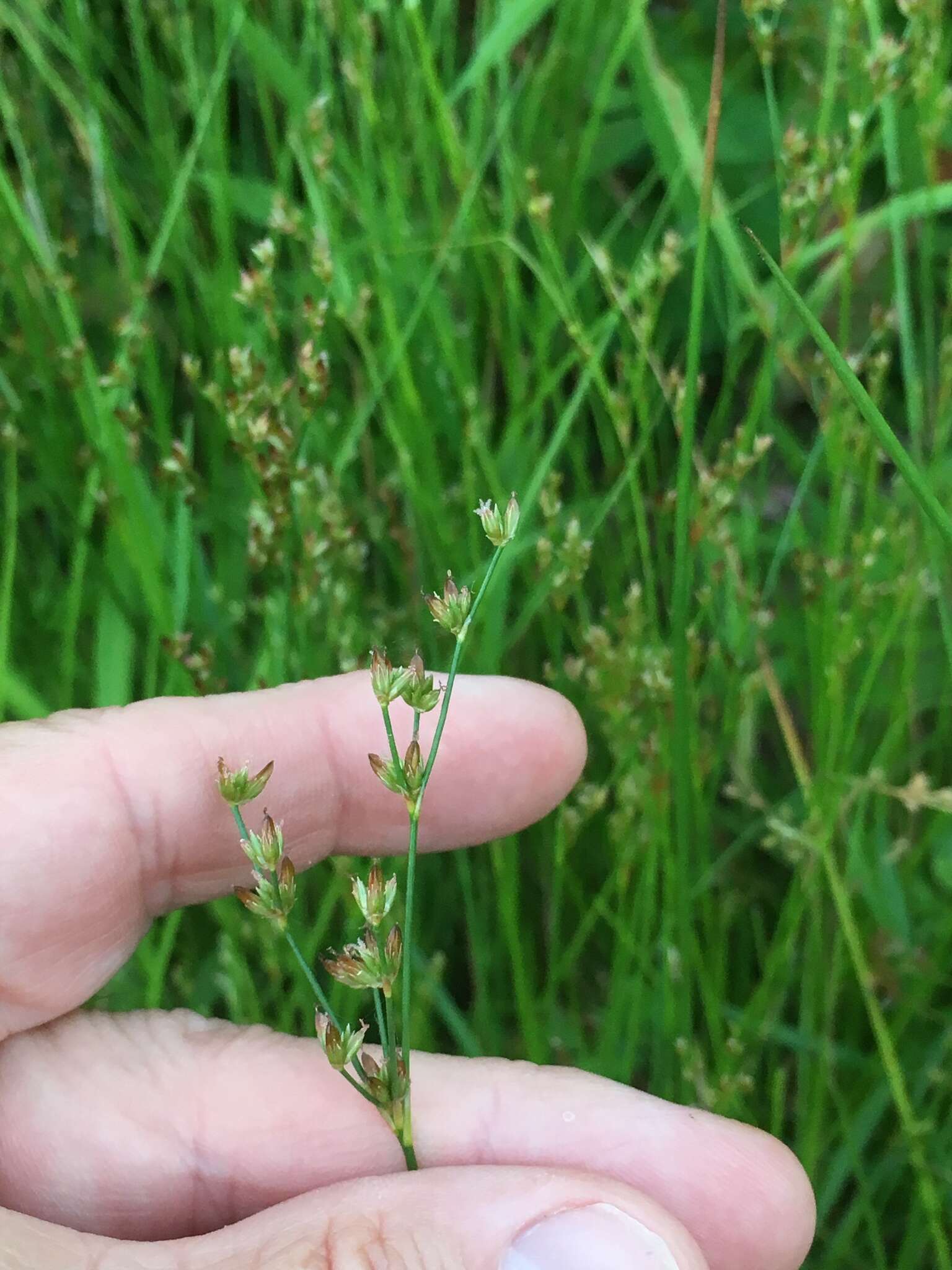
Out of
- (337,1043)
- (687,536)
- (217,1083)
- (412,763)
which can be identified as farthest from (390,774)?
(217,1083)

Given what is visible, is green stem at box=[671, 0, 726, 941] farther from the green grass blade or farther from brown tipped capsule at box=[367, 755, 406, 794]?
brown tipped capsule at box=[367, 755, 406, 794]

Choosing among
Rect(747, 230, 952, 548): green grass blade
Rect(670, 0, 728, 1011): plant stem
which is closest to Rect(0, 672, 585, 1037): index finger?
Rect(670, 0, 728, 1011): plant stem

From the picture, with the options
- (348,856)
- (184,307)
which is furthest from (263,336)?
(348,856)

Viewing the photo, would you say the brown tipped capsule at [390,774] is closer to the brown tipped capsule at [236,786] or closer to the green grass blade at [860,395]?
the brown tipped capsule at [236,786]

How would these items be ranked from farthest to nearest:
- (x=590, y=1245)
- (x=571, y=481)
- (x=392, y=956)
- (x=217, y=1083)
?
1. (x=571, y=481)
2. (x=217, y=1083)
3. (x=590, y=1245)
4. (x=392, y=956)

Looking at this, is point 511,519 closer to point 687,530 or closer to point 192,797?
point 687,530

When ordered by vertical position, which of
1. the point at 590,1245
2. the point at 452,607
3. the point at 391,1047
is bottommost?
the point at 590,1245
